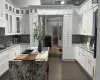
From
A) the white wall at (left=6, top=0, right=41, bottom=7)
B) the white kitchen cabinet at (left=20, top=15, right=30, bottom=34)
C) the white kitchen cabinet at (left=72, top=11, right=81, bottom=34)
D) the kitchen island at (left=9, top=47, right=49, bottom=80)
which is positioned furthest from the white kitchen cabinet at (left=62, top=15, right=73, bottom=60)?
the kitchen island at (left=9, top=47, right=49, bottom=80)

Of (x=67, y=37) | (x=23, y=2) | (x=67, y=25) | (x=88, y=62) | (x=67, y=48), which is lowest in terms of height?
(x=88, y=62)

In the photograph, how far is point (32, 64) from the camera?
2979 millimetres

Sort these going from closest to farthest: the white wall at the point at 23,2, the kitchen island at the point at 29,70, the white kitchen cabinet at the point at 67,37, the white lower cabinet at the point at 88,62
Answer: the kitchen island at the point at 29,70 < the white lower cabinet at the point at 88,62 < the white kitchen cabinet at the point at 67,37 < the white wall at the point at 23,2

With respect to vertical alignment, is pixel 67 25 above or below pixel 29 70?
above

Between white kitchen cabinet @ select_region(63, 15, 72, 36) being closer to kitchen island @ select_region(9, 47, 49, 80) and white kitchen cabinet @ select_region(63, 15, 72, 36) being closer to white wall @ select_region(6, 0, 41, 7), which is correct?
white wall @ select_region(6, 0, 41, 7)

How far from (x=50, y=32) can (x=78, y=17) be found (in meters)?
4.02

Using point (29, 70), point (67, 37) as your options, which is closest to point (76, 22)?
point (67, 37)

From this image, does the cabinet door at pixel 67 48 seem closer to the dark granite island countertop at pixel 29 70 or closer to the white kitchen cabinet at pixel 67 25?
the white kitchen cabinet at pixel 67 25

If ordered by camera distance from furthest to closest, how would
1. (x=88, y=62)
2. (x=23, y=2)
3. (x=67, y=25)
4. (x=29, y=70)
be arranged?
(x=23, y=2), (x=67, y=25), (x=88, y=62), (x=29, y=70)

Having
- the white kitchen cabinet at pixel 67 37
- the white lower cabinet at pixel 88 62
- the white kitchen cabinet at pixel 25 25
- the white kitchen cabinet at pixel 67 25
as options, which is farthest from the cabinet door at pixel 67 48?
the white kitchen cabinet at pixel 25 25

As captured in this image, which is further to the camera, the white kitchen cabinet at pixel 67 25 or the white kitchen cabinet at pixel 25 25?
the white kitchen cabinet at pixel 25 25

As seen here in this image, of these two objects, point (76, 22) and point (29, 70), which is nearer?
point (29, 70)

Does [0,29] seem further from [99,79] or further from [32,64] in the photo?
[99,79]

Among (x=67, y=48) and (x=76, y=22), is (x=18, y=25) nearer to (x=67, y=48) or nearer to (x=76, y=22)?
(x=67, y=48)
